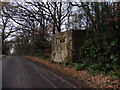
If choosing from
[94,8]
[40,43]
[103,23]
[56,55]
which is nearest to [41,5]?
[40,43]

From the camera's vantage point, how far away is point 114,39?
8.15 m

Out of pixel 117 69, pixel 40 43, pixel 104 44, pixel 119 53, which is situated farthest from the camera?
pixel 40 43

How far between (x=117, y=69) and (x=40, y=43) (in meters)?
18.1

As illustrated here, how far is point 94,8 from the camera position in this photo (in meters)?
10.4

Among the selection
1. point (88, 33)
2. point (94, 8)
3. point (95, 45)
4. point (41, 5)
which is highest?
point (41, 5)

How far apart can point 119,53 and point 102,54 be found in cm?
110

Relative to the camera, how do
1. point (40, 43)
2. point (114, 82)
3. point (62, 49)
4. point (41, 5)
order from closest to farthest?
point (114, 82), point (62, 49), point (41, 5), point (40, 43)

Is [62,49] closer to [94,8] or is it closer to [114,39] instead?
[94,8]

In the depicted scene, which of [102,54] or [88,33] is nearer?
[102,54]

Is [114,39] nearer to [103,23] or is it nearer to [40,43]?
[103,23]

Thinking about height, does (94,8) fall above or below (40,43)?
above

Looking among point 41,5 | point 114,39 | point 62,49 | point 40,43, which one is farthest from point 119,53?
point 40,43

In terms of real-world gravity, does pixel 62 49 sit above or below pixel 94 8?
below

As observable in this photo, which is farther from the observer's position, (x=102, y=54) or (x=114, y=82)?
(x=102, y=54)
